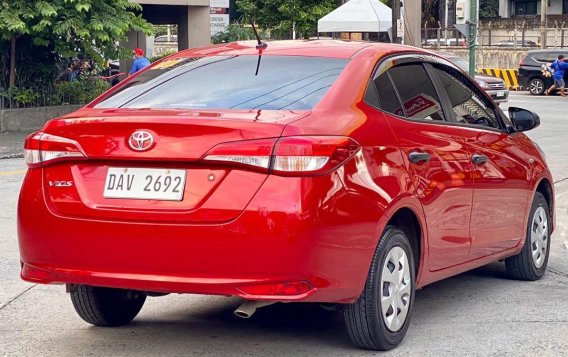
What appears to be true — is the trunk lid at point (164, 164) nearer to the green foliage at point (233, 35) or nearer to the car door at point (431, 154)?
the car door at point (431, 154)

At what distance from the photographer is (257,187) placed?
5.21 m

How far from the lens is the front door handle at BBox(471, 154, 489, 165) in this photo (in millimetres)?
6912

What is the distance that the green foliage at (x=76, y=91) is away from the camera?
2367 centimetres

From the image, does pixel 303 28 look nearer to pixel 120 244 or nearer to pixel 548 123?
pixel 548 123

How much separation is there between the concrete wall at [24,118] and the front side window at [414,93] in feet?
54.5

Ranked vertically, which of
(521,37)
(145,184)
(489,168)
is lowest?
(489,168)

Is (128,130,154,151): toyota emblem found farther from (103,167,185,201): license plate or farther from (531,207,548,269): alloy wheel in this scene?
(531,207,548,269): alloy wheel

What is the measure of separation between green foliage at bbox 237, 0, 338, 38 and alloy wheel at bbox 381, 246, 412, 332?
42876 millimetres

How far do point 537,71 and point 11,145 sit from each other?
2691 centimetres

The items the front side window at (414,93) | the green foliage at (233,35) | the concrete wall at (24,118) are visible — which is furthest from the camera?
the green foliage at (233,35)

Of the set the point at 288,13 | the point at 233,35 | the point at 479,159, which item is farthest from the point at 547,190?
the point at 288,13

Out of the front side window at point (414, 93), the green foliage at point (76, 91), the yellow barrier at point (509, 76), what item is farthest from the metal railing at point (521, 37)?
→ the front side window at point (414, 93)

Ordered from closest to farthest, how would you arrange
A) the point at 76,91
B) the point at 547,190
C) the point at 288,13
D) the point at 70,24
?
1. the point at 547,190
2. the point at 70,24
3. the point at 76,91
4. the point at 288,13

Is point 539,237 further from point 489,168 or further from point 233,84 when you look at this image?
point 233,84
